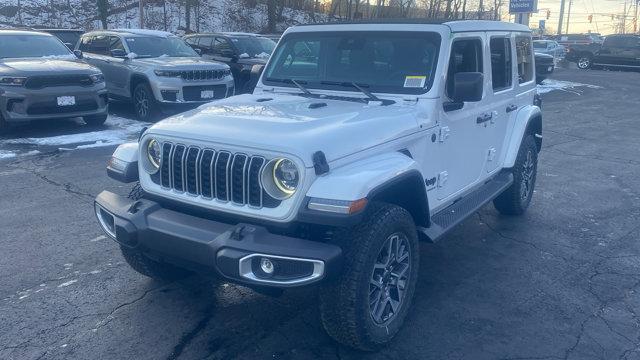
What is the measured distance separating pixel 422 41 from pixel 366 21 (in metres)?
0.57

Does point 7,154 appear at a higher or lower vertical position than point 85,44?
lower

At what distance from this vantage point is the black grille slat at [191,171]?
361 cm

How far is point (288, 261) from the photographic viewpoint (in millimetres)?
3152

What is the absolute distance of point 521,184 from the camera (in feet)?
20.9

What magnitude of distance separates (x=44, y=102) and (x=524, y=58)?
7570mm

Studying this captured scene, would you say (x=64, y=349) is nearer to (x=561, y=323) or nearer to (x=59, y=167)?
(x=561, y=323)

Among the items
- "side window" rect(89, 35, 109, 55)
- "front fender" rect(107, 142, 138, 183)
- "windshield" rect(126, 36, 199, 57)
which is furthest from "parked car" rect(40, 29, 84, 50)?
"front fender" rect(107, 142, 138, 183)

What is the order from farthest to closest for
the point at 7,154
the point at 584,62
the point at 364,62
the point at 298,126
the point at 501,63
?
the point at 584,62 < the point at 7,154 < the point at 501,63 < the point at 364,62 < the point at 298,126

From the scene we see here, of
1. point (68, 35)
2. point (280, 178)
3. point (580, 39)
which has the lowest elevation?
point (280, 178)

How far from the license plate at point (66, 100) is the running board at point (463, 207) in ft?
24.6

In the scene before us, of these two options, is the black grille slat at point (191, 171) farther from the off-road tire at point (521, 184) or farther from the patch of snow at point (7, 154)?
the patch of snow at point (7, 154)

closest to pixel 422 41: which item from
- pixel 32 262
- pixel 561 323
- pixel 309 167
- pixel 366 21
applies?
pixel 366 21

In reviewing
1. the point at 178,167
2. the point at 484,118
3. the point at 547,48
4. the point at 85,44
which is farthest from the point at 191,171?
the point at 547,48

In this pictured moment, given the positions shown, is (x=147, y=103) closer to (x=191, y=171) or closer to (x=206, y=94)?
(x=206, y=94)
